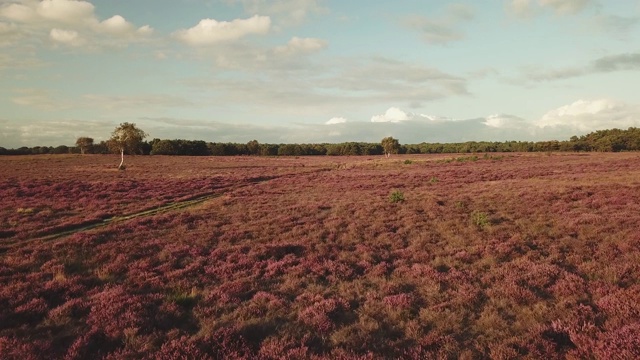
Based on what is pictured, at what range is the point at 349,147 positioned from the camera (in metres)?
159

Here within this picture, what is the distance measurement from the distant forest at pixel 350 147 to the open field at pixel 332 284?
126 m

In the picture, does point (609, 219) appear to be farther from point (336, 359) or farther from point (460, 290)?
point (336, 359)

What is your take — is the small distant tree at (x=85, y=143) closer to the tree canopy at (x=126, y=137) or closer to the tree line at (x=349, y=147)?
the tree line at (x=349, y=147)

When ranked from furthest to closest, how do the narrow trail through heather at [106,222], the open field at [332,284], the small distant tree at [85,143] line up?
the small distant tree at [85,143] < the narrow trail through heather at [106,222] < the open field at [332,284]

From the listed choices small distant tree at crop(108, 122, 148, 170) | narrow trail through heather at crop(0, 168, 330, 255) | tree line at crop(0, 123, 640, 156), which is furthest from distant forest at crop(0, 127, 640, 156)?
narrow trail through heather at crop(0, 168, 330, 255)

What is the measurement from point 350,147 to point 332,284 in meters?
149

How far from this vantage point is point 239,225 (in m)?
21.4

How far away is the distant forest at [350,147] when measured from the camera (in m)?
128

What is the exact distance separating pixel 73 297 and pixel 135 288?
163cm

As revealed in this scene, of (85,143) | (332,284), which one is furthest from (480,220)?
(85,143)

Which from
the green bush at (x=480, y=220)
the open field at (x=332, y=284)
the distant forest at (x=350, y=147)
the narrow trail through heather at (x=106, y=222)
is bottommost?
the narrow trail through heather at (x=106, y=222)

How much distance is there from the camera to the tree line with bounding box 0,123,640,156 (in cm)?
12625

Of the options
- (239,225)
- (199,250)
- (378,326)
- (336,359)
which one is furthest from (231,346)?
(239,225)

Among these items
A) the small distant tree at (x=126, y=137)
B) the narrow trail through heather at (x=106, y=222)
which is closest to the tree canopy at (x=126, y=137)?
the small distant tree at (x=126, y=137)
